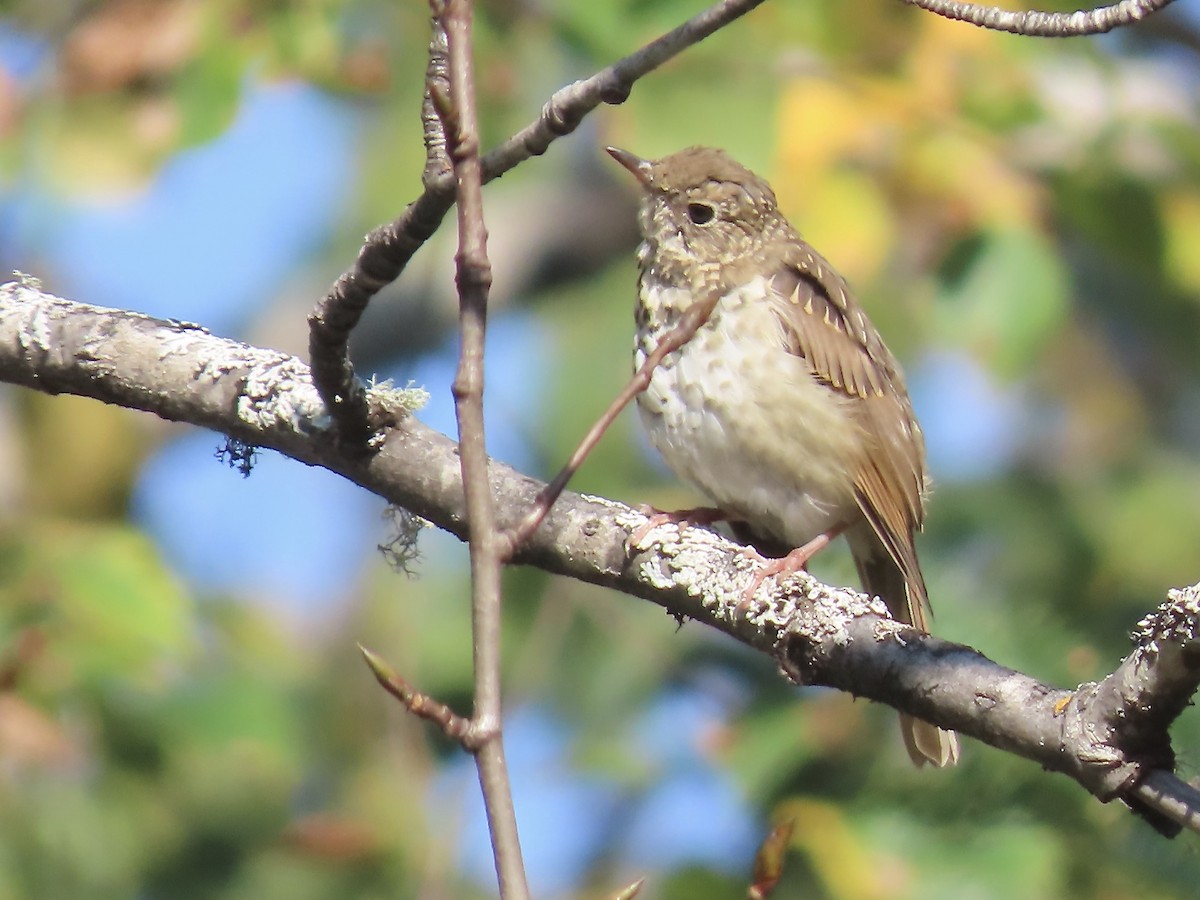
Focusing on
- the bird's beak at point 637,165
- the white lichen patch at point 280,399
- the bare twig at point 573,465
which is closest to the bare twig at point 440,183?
the white lichen patch at point 280,399

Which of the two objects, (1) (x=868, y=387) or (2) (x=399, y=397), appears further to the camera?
(1) (x=868, y=387)

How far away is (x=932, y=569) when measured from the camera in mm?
4387

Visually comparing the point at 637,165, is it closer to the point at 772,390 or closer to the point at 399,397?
the point at 772,390

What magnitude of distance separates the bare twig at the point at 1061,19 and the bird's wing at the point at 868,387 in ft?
5.56

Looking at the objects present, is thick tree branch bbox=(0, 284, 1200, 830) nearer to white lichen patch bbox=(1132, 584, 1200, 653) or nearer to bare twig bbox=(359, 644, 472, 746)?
white lichen patch bbox=(1132, 584, 1200, 653)

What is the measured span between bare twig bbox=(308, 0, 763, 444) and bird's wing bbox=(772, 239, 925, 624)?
1661 millimetres

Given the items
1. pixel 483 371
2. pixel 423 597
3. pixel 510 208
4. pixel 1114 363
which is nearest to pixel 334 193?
pixel 510 208

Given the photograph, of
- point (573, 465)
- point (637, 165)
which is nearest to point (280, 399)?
point (573, 465)

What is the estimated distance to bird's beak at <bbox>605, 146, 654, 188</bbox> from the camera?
175 inches

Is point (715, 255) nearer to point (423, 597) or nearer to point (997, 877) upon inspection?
point (997, 877)

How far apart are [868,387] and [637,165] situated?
0.88 meters

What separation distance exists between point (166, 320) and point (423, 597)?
343 centimetres

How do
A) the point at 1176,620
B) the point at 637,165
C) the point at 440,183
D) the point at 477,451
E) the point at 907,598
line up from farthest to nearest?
the point at 637,165 → the point at 907,598 → the point at 440,183 → the point at 1176,620 → the point at 477,451

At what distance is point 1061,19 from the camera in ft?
7.90
